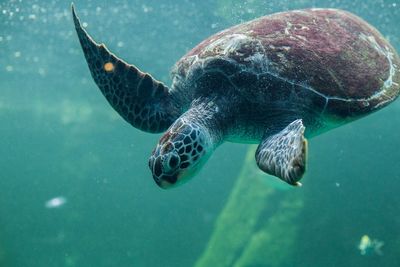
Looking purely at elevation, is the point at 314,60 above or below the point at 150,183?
above

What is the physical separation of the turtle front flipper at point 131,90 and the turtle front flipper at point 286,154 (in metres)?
1.56

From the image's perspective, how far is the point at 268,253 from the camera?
13805 millimetres

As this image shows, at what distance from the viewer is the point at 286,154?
8.81 ft

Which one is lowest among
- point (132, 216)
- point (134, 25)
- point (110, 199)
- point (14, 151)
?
point (14, 151)

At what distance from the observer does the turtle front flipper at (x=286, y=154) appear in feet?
7.89

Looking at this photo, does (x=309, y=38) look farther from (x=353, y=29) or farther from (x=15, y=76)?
(x=15, y=76)

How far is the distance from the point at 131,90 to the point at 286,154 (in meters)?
2.33

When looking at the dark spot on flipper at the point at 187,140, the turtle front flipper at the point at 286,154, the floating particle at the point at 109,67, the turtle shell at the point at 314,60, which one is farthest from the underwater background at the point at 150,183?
the dark spot on flipper at the point at 187,140

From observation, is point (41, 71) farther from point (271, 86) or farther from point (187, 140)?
point (187, 140)

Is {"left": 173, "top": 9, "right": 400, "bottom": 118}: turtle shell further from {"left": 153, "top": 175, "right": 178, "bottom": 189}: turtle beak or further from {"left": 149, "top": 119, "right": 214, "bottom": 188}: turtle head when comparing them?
{"left": 153, "top": 175, "right": 178, "bottom": 189}: turtle beak

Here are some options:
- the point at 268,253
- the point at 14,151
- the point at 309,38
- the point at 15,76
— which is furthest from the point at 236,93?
the point at 14,151

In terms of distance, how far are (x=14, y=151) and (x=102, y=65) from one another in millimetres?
41793

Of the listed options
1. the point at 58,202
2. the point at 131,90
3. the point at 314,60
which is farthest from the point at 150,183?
the point at 314,60

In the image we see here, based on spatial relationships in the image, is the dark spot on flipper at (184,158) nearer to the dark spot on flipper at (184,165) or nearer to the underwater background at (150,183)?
the dark spot on flipper at (184,165)
